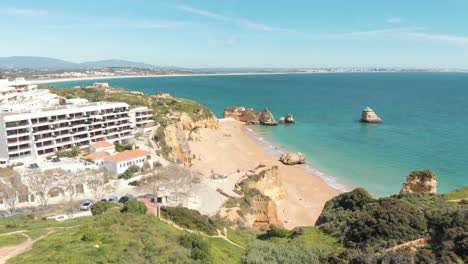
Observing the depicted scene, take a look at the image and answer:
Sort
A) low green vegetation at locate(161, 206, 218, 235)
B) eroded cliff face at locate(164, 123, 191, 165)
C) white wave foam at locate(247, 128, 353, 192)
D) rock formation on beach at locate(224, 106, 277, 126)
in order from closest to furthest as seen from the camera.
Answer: low green vegetation at locate(161, 206, 218, 235) → white wave foam at locate(247, 128, 353, 192) → eroded cliff face at locate(164, 123, 191, 165) → rock formation on beach at locate(224, 106, 277, 126)

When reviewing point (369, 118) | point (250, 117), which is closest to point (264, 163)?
point (250, 117)

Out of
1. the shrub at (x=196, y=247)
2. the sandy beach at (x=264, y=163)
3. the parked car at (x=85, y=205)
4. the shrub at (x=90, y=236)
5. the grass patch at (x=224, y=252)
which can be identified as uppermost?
the shrub at (x=90, y=236)

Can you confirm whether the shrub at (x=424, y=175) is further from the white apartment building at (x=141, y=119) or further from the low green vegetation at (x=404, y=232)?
the white apartment building at (x=141, y=119)

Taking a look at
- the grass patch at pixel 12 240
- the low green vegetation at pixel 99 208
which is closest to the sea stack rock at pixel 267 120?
the low green vegetation at pixel 99 208

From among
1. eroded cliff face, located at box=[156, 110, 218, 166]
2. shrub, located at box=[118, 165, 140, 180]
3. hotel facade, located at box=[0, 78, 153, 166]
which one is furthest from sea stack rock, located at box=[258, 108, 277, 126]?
shrub, located at box=[118, 165, 140, 180]

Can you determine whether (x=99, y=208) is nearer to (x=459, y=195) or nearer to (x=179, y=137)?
(x=459, y=195)

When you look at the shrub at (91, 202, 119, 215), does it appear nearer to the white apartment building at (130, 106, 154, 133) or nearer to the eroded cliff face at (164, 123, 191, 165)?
the eroded cliff face at (164, 123, 191, 165)

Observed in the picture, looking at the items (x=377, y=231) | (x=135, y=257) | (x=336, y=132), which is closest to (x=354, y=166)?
(x=336, y=132)
